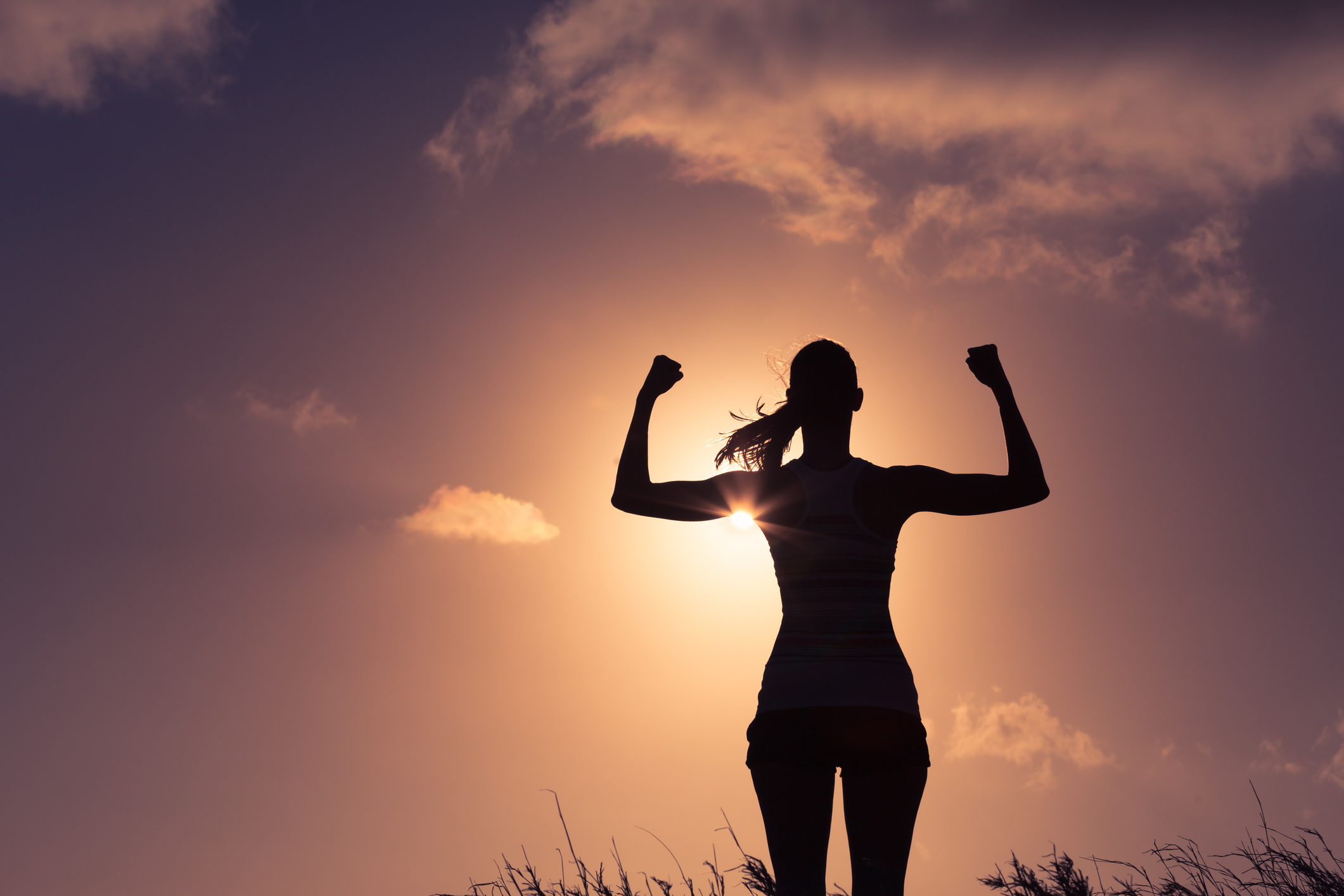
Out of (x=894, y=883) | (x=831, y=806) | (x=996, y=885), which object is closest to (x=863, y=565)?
(x=831, y=806)

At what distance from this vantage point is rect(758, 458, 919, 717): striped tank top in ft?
9.97

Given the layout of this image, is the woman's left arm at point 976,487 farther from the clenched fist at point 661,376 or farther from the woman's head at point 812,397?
the clenched fist at point 661,376

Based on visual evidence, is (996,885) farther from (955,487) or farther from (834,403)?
(834,403)

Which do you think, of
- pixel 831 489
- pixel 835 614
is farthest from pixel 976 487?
pixel 835 614

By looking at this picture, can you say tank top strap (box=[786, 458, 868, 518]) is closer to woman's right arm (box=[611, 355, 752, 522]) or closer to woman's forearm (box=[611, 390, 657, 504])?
woman's right arm (box=[611, 355, 752, 522])

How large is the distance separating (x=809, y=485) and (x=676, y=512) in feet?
1.62

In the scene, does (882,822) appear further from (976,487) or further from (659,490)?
(659,490)

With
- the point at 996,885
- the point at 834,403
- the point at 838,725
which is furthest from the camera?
the point at 996,885

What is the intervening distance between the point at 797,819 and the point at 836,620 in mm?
638

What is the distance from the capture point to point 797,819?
3.04 m

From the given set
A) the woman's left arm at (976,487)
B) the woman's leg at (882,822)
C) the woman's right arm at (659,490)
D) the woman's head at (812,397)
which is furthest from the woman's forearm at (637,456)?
the woman's leg at (882,822)

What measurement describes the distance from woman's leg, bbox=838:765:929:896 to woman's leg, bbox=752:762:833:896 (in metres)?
0.09

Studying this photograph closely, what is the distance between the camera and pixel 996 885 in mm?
3730

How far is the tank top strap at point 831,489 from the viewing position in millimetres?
3197
